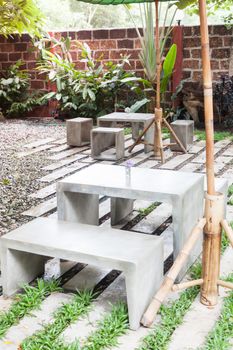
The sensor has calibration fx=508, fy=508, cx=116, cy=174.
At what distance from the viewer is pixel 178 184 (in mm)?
2779

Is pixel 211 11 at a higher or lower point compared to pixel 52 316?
higher

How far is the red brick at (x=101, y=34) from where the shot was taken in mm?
8078

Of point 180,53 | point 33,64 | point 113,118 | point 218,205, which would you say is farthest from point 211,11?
point 218,205

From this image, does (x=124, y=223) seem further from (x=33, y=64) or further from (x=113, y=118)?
(x=33, y=64)

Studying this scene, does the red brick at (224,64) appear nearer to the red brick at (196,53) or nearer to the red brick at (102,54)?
the red brick at (196,53)

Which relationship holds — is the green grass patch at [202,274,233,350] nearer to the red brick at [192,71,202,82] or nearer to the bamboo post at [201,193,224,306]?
the bamboo post at [201,193,224,306]

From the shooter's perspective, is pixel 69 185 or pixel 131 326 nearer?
pixel 131 326

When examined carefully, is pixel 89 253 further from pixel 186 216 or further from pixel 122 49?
pixel 122 49

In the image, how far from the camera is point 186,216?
2.66 m

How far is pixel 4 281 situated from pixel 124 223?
1.18m

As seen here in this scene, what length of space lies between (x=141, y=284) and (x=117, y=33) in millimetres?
6403

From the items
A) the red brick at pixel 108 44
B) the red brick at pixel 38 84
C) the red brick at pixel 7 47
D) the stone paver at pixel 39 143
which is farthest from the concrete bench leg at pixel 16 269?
the red brick at pixel 7 47

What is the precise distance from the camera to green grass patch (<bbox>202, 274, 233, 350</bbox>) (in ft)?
6.60

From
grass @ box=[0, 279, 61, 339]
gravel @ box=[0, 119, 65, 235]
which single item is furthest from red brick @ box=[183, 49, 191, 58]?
grass @ box=[0, 279, 61, 339]
